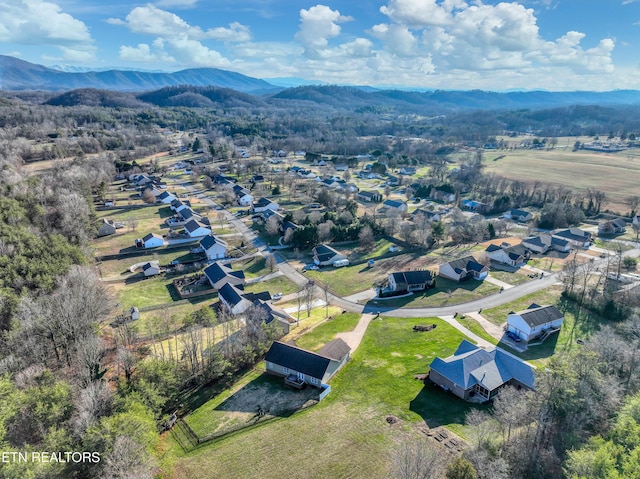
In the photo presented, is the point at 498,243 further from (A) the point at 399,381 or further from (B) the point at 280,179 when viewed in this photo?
(B) the point at 280,179

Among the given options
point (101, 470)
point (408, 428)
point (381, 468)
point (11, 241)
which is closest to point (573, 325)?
point (408, 428)

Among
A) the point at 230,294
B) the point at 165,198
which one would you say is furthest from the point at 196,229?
the point at 165,198

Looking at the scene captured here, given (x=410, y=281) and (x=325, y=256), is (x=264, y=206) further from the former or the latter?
(x=410, y=281)

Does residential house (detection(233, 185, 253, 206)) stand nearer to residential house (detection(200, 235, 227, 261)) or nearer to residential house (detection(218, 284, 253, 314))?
residential house (detection(200, 235, 227, 261))

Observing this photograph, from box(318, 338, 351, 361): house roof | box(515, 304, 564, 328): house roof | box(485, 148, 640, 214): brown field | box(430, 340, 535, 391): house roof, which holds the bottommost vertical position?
box(318, 338, 351, 361): house roof

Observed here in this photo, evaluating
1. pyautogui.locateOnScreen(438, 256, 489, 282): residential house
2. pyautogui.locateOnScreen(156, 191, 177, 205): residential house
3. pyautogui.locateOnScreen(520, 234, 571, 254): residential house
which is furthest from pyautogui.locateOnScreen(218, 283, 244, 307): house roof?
pyautogui.locateOnScreen(156, 191, 177, 205): residential house

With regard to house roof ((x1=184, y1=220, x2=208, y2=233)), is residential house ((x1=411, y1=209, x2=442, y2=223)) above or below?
above

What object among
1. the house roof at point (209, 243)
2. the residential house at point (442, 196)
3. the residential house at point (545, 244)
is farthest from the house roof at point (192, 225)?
the residential house at point (442, 196)
